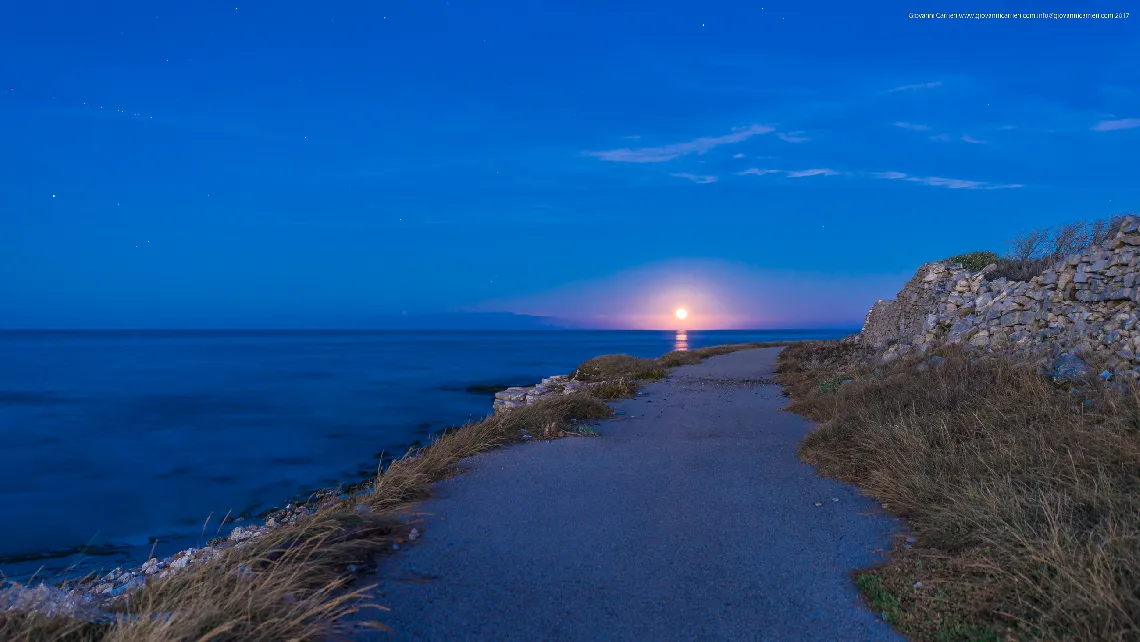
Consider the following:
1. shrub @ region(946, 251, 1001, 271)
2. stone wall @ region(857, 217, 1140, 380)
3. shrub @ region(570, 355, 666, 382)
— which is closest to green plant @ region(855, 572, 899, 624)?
stone wall @ region(857, 217, 1140, 380)

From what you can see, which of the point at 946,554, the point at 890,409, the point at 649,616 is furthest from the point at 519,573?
the point at 890,409

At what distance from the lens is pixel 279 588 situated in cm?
322

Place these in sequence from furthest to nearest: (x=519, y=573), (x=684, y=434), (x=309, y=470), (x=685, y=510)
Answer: (x=309, y=470) < (x=684, y=434) < (x=685, y=510) < (x=519, y=573)

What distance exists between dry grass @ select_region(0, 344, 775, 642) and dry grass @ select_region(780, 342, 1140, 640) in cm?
331

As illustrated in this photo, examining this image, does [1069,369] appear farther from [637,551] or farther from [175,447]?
[175,447]

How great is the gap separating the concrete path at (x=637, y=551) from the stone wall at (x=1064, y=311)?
3956mm

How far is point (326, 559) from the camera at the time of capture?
13.2 ft

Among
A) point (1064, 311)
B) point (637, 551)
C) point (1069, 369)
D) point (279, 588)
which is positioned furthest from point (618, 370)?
point (279, 588)

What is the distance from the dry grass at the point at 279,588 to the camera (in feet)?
9.41

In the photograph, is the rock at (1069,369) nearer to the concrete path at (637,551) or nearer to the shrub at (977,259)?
the concrete path at (637,551)

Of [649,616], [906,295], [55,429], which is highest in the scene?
[906,295]

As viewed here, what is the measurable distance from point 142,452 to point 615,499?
15.8 m

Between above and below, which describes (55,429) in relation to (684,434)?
below

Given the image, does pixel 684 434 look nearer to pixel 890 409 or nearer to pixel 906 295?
pixel 890 409
